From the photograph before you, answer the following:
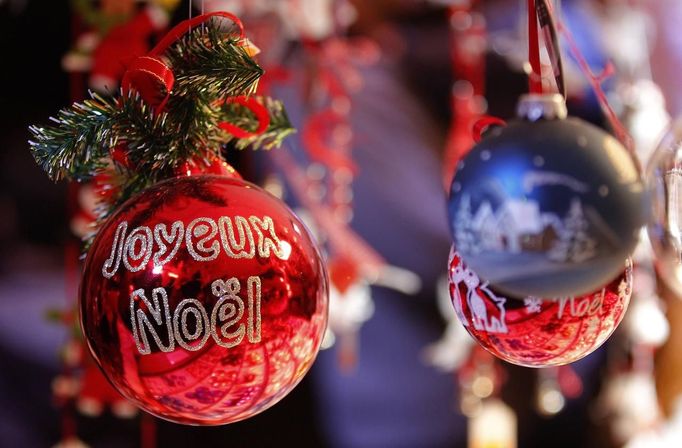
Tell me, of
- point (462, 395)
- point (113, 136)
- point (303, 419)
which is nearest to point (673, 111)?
point (462, 395)

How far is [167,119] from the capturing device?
0.89 metres

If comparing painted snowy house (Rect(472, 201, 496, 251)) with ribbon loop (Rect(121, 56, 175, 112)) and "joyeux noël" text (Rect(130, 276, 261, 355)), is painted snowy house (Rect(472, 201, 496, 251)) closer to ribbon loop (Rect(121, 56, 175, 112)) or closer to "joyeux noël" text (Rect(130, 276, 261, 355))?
"joyeux noël" text (Rect(130, 276, 261, 355))

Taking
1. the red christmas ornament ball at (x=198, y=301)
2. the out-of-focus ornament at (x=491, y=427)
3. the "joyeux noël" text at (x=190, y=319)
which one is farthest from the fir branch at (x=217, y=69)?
the out-of-focus ornament at (x=491, y=427)

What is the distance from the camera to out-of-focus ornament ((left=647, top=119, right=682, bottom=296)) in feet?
2.37

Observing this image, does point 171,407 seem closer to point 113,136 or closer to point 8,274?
point 113,136

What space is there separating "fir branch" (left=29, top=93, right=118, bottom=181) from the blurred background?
36.3 inches


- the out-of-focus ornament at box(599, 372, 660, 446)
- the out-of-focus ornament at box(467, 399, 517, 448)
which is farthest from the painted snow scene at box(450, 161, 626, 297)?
the out-of-focus ornament at box(599, 372, 660, 446)

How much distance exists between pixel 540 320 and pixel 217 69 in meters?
0.41

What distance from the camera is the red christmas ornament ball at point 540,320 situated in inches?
32.6

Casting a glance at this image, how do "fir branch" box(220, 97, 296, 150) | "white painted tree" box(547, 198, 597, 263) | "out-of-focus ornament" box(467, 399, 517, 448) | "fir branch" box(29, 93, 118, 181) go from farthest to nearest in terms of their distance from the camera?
1. "out-of-focus ornament" box(467, 399, 517, 448)
2. "fir branch" box(220, 97, 296, 150)
3. "fir branch" box(29, 93, 118, 181)
4. "white painted tree" box(547, 198, 597, 263)

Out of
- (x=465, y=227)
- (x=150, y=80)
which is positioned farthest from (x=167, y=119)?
(x=465, y=227)

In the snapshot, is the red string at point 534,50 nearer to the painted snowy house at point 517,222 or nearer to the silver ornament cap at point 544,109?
the silver ornament cap at point 544,109

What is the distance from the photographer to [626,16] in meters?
2.45

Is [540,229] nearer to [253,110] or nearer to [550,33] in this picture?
[550,33]
